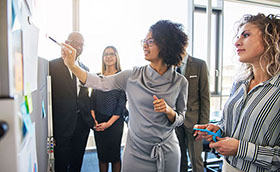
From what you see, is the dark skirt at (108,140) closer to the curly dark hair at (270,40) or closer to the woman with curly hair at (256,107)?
the woman with curly hair at (256,107)

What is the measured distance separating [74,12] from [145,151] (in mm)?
2543

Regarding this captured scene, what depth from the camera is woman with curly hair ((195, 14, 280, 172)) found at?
0.82 metres

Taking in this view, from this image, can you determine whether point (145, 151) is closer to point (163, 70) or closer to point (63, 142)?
point (163, 70)

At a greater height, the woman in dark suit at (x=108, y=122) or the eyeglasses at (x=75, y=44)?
the eyeglasses at (x=75, y=44)

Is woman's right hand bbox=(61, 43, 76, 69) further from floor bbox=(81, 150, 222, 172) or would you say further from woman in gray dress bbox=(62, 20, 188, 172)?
floor bbox=(81, 150, 222, 172)

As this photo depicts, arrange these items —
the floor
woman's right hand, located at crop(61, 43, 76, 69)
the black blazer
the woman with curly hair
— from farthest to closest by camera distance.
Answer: the floor < the black blazer < woman's right hand, located at crop(61, 43, 76, 69) < the woman with curly hair

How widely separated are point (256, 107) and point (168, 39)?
649 mm

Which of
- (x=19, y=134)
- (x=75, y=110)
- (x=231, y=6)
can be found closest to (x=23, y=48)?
(x=19, y=134)

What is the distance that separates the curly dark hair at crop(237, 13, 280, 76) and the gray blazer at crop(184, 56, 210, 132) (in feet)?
2.93

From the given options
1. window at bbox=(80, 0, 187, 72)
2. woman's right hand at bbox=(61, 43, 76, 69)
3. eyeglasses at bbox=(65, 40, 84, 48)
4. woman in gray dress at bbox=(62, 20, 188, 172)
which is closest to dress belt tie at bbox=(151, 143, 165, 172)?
woman in gray dress at bbox=(62, 20, 188, 172)

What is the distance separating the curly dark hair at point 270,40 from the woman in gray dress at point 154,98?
1.56 feet

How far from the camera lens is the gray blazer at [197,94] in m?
1.82


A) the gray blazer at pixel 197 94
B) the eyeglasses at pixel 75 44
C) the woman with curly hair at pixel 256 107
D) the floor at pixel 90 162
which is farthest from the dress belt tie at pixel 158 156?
the floor at pixel 90 162

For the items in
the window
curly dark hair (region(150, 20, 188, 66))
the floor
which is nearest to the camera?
curly dark hair (region(150, 20, 188, 66))
